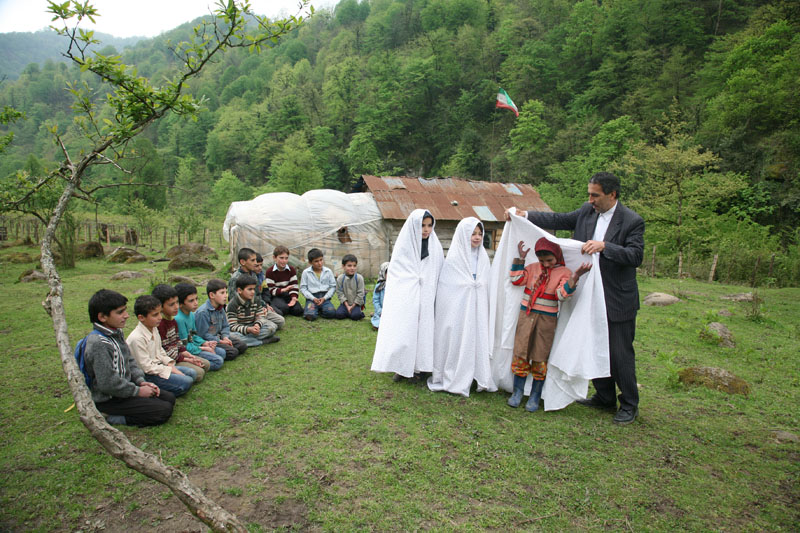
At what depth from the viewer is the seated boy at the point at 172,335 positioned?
4.04 metres

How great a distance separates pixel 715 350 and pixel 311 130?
4968cm

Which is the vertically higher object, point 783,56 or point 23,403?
point 783,56

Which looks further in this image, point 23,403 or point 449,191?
point 449,191

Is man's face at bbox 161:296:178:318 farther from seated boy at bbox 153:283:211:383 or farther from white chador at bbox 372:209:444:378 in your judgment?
white chador at bbox 372:209:444:378

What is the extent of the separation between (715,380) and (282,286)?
20.4 feet

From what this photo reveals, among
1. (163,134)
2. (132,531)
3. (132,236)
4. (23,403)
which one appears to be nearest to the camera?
(132,531)

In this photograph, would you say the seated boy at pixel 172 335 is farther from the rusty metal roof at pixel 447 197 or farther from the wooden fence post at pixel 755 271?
the wooden fence post at pixel 755 271

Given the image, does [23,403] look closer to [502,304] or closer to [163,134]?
[502,304]

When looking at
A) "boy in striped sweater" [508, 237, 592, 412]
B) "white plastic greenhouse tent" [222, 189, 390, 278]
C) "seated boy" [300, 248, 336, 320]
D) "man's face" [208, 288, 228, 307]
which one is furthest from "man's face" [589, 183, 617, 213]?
"white plastic greenhouse tent" [222, 189, 390, 278]

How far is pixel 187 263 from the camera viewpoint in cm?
1305

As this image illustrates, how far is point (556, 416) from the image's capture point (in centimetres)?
385

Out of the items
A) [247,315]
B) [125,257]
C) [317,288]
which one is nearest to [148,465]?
[247,315]

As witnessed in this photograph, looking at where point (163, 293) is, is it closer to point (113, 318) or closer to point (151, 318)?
point (151, 318)

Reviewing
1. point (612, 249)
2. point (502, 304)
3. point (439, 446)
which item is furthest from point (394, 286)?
point (612, 249)
